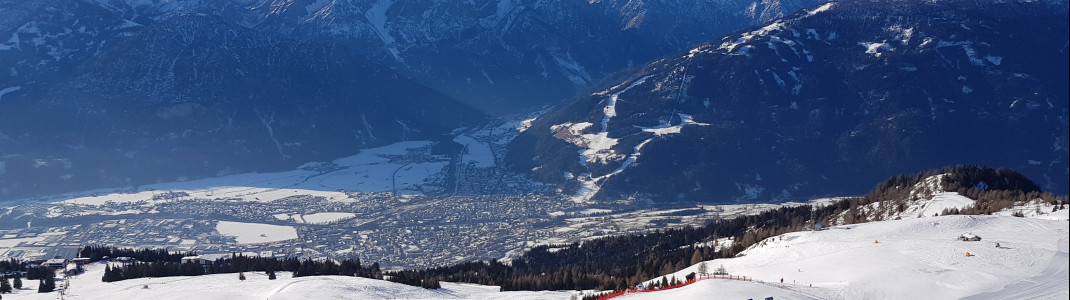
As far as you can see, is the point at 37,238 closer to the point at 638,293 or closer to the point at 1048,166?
the point at 638,293

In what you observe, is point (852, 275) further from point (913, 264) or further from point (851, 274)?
point (913, 264)

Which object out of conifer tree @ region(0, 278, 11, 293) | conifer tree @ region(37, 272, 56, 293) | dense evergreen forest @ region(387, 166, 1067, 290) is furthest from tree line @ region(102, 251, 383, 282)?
conifer tree @ region(0, 278, 11, 293)

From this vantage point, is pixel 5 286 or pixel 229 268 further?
pixel 229 268

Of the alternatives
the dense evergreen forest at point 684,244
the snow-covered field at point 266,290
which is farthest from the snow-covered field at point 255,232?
the snow-covered field at point 266,290

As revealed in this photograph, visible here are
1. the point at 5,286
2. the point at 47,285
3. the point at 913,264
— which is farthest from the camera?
the point at 47,285

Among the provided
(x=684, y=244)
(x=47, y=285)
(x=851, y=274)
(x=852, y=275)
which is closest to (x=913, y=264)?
(x=851, y=274)

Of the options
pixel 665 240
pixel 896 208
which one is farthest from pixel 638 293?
pixel 665 240
